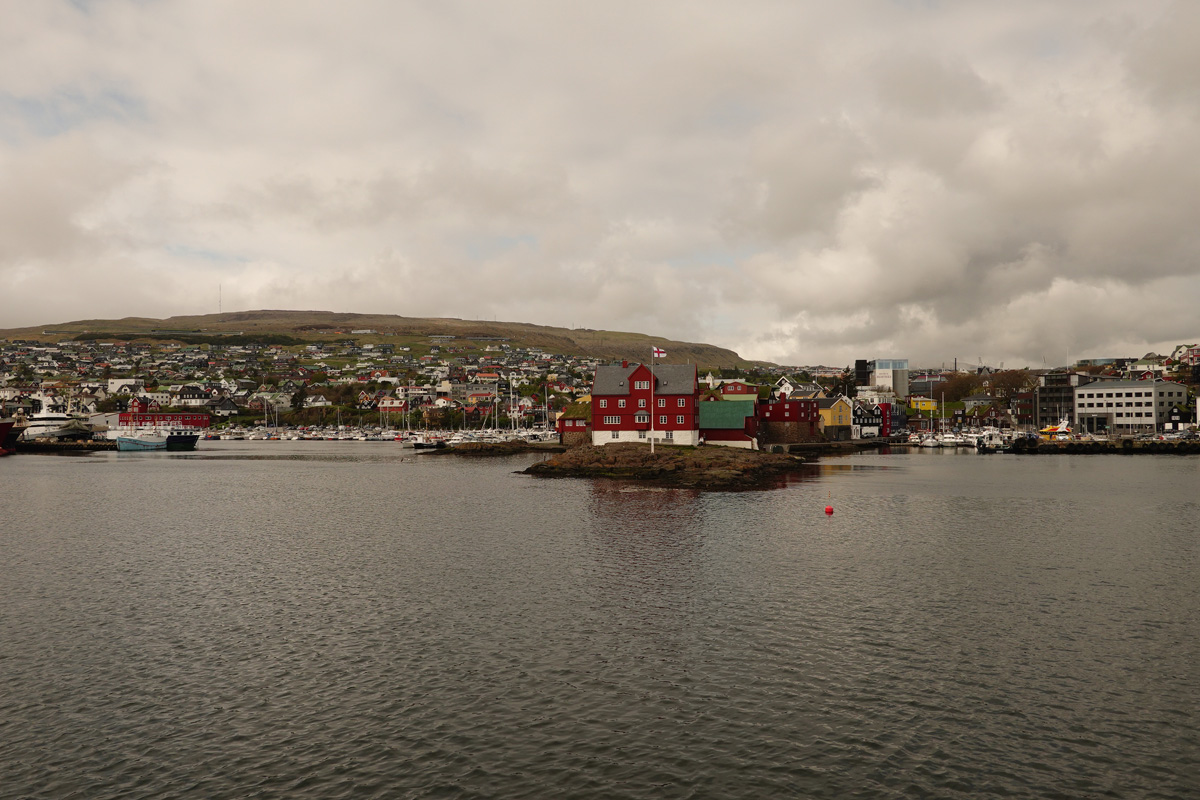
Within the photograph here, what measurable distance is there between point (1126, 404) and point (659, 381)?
137 meters

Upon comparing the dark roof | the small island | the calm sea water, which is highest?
the dark roof

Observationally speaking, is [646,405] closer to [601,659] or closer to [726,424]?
[726,424]

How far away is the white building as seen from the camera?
17175 cm

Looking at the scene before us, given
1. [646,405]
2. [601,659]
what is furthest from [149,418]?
[601,659]

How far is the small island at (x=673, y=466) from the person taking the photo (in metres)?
72.2

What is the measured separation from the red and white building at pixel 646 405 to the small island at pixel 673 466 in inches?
212

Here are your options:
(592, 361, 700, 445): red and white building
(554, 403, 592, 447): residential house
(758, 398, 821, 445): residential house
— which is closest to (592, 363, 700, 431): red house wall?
(592, 361, 700, 445): red and white building

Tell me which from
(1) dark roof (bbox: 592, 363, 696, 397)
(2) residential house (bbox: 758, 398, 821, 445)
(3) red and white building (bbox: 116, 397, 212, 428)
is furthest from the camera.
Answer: (3) red and white building (bbox: 116, 397, 212, 428)

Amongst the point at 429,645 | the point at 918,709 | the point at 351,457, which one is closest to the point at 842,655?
the point at 918,709

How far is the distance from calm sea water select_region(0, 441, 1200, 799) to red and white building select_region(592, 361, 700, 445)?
1928 inches

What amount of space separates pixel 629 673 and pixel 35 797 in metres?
13.1

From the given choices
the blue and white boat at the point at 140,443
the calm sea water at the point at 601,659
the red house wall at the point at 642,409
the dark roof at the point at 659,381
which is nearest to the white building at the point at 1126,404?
the dark roof at the point at 659,381

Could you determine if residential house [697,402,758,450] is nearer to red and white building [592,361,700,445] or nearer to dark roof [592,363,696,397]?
red and white building [592,361,700,445]

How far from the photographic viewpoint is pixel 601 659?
854 inches
